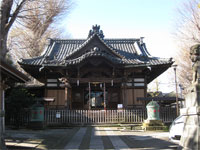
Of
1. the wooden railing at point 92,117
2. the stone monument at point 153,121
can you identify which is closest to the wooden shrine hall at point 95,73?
the wooden railing at point 92,117

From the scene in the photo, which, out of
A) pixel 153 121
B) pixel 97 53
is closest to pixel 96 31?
pixel 97 53

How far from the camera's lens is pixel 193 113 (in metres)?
5.91

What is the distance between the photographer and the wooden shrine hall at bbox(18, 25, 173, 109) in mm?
16547

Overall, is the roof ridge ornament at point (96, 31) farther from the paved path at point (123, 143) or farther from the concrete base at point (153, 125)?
the paved path at point (123, 143)

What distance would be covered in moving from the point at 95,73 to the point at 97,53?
2435 millimetres

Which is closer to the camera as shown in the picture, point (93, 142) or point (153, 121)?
point (93, 142)

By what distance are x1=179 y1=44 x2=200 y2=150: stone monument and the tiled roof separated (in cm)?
1004

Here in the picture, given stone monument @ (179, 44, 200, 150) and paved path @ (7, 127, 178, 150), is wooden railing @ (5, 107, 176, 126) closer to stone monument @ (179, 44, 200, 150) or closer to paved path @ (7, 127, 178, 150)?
paved path @ (7, 127, 178, 150)

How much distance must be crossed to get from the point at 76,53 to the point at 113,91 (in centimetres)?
493

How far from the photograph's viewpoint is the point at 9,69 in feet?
23.0

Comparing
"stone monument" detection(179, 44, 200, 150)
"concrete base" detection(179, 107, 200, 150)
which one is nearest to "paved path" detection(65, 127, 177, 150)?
"concrete base" detection(179, 107, 200, 150)

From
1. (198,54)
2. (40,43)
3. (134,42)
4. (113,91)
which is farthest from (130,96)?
(40,43)

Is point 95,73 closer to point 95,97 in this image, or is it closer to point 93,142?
point 95,97

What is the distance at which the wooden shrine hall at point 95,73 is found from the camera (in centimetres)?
1655
